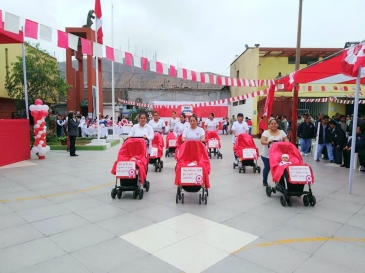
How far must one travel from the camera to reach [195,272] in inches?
107

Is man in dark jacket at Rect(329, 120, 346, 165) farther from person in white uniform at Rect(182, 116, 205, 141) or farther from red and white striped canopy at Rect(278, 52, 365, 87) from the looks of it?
person in white uniform at Rect(182, 116, 205, 141)

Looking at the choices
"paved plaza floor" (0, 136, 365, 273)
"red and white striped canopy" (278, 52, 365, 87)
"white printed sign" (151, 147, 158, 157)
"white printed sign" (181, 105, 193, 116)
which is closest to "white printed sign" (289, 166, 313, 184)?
"paved plaza floor" (0, 136, 365, 273)

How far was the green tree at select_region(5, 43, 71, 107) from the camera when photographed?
13.2m

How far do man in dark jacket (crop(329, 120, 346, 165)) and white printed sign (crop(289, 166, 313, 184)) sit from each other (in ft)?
15.3

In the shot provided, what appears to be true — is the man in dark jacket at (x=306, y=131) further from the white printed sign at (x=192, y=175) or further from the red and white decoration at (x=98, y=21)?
the red and white decoration at (x=98, y=21)

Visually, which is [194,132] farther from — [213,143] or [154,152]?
[213,143]

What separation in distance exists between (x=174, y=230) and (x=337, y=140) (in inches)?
274

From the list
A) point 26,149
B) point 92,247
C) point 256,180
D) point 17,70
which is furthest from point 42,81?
point 92,247

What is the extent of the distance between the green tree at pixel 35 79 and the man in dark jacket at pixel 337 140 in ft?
40.2

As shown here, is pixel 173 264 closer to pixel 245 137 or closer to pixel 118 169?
pixel 118 169

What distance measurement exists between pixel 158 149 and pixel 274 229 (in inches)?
176

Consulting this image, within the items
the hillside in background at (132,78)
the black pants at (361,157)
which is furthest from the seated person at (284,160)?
the hillside in background at (132,78)

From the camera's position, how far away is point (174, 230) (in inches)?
145

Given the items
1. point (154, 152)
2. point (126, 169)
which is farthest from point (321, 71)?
point (126, 169)
